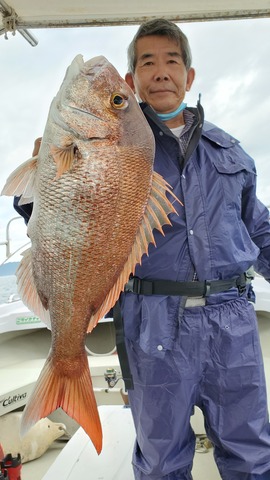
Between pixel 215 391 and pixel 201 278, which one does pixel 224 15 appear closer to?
pixel 201 278

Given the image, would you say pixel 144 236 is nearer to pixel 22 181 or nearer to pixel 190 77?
pixel 22 181

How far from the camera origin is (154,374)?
6.37ft

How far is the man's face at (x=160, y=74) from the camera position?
2.03m

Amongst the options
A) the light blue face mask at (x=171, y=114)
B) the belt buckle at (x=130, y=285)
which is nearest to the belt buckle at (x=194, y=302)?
the belt buckle at (x=130, y=285)

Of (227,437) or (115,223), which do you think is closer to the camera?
(115,223)

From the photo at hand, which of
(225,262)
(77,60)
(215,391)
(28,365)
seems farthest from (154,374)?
(28,365)

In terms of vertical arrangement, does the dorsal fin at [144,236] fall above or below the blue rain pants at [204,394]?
above

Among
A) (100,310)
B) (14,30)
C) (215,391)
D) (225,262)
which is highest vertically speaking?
(14,30)

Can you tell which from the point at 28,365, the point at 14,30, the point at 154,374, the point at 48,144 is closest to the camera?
the point at 48,144

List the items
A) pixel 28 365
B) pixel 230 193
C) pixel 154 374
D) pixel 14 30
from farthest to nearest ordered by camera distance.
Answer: pixel 28 365
pixel 14 30
pixel 230 193
pixel 154 374

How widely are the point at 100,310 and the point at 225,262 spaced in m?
0.78

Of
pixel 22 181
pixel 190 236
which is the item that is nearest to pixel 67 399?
pixel 22 181

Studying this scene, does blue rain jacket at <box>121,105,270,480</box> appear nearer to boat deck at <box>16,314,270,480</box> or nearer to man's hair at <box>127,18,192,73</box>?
man's hair at <box>127,18,192,73</box>

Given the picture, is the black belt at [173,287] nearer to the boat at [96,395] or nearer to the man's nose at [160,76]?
the man's nose at [160,76]
